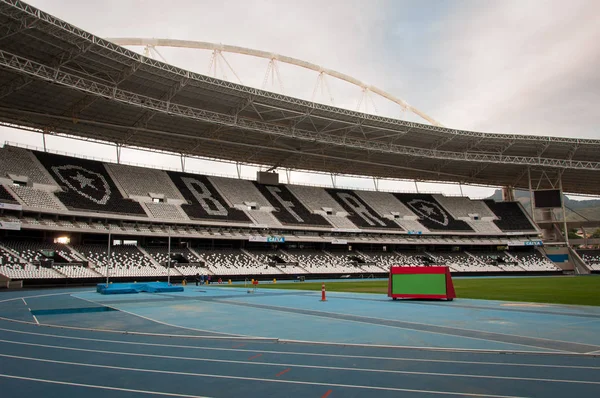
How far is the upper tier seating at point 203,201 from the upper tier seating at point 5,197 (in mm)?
17899

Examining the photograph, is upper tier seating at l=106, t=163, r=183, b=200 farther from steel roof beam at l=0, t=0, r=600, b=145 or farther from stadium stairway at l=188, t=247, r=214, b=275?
steel roof beam at l=0, t=0, r=600, b=145

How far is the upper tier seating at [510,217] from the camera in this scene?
236ft

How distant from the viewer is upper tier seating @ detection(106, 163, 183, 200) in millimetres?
52688

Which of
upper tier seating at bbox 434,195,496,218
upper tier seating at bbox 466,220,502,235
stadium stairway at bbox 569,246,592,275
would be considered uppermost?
upper tier seating at bbox 434,195,496,218

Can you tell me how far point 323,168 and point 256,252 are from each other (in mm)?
19849

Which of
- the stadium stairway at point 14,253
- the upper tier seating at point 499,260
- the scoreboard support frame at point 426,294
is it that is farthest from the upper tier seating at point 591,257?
the stadium stairway at point 14,253

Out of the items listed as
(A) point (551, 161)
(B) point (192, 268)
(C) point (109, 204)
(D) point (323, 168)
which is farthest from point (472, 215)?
(C) point (109, 204)

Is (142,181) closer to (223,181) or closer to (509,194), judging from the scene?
(223,181)

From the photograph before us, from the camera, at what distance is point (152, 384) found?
7348 millimetres

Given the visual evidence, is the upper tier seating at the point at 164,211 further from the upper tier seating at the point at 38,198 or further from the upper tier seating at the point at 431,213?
the upper tier seating at the point at 431,213

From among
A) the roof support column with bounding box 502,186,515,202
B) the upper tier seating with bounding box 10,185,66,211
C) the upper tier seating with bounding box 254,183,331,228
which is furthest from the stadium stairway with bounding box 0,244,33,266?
the roof support column with bounding box 502,186,515,202

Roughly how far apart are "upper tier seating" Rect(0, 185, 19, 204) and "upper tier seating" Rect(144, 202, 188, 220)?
13.5m

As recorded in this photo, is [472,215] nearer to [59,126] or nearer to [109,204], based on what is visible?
[109,204]

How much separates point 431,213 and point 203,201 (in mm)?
37445
